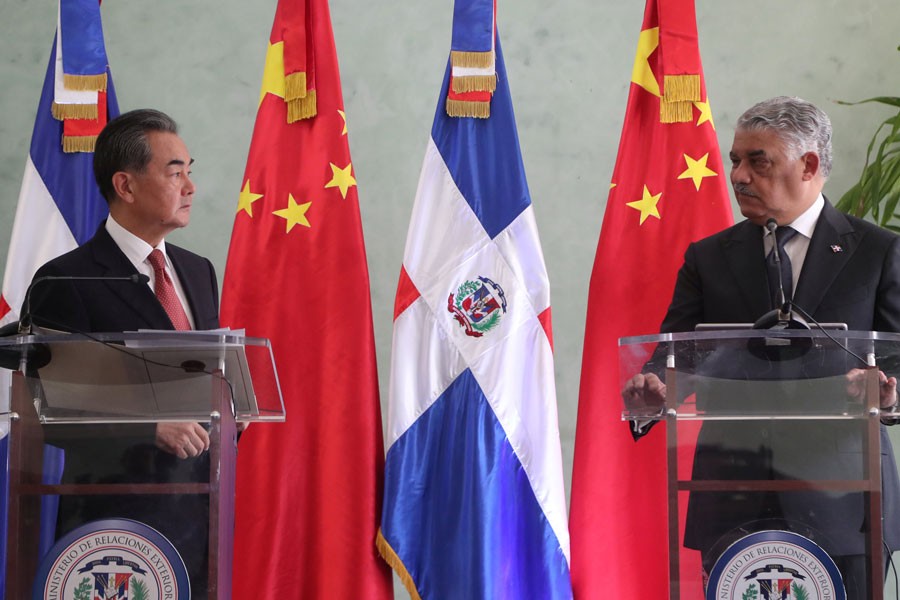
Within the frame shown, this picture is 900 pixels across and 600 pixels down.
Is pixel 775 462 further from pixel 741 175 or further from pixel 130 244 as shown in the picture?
pixel 130 244

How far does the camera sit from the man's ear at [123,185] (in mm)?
2543

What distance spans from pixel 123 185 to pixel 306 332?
0.78 m

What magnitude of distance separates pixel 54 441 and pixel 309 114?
161cm

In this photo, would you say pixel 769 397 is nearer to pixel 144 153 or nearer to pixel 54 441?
pixel 54 441

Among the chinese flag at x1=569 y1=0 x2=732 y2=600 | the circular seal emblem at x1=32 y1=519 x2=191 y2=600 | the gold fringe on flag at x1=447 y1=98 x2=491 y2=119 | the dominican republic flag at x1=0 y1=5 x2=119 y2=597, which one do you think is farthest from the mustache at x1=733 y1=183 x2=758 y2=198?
the dominican republic flag at x1=0 y1=5 x2=119 y2=597

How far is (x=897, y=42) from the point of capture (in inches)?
150

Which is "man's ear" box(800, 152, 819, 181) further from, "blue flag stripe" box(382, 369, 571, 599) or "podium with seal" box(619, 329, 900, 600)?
"blue flag stripe" box(382, 369, 571, 599)

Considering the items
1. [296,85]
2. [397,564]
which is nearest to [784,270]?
[397,564]

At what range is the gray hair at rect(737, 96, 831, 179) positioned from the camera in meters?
2.46

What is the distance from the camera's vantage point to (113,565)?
1699 millimetres

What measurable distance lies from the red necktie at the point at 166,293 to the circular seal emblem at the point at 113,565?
2.52 feet

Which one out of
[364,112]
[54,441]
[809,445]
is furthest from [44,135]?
[809,445]

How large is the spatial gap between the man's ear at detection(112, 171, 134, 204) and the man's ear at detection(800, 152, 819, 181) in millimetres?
1547

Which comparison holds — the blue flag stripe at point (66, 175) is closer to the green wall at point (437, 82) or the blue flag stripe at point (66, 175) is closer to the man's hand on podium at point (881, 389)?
the green wall at point (437, 82)
